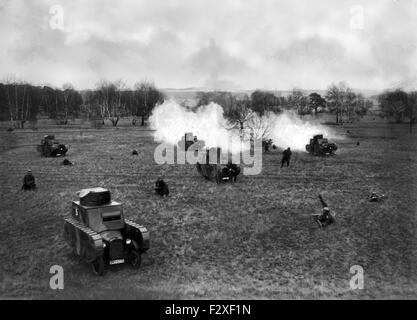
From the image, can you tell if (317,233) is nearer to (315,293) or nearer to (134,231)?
(315,293)

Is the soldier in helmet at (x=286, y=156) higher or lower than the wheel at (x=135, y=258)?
higher

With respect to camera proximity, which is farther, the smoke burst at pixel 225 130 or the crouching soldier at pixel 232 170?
the smoke burst at pixel 225 130

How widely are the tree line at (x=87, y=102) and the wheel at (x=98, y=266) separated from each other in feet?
184

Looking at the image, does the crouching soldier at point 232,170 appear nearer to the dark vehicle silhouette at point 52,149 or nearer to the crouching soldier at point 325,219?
the crouching soldier at point 325,219

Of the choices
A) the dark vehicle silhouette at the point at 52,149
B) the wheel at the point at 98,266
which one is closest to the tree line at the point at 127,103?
the dark vehicle silhouette at the point at 52,149

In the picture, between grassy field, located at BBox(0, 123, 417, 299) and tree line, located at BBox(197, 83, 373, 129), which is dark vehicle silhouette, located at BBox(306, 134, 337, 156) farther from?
tree line, located at BBox(197, 83, 373, 129)

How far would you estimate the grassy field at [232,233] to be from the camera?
13812 millimetres

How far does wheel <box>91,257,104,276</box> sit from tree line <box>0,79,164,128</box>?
5615cm

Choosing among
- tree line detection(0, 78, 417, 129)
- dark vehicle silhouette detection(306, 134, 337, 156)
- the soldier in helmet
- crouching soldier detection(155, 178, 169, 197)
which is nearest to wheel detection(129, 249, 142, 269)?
crouching soldier detection(155, 178, 169, 197)

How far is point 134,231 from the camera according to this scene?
48.7ft

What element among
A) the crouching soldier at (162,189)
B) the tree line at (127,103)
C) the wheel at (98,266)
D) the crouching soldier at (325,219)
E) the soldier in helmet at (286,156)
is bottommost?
the wheel at (98,266)

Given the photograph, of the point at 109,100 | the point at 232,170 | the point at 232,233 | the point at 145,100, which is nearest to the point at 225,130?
the point at 232,170

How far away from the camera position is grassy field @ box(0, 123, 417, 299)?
1381 cm

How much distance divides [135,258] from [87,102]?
74752mm
